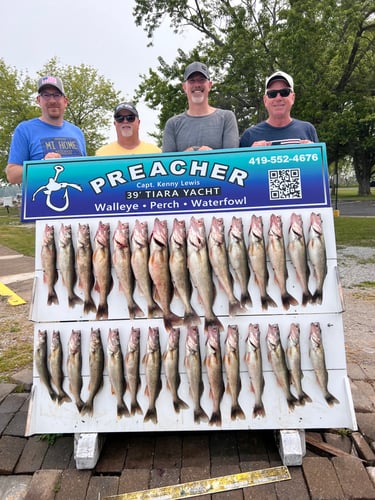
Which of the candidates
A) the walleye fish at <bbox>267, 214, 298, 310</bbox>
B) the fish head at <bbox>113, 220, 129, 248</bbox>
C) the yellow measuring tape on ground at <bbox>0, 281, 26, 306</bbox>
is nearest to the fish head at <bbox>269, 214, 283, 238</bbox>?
the walleye fish at <bbox>267, 214, 298, 310</bbox>

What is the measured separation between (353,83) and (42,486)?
15184 mm

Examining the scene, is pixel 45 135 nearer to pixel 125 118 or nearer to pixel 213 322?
pixel 125 118

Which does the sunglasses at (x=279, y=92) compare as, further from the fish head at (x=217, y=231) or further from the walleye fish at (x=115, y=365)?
the walleye fish at (x=115, y=365)

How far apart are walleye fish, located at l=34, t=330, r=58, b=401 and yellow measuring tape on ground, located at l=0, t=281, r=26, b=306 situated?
170 inches

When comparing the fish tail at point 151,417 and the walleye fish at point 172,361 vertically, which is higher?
the walleye fish at point 172,361

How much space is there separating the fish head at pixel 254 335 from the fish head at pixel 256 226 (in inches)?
24.3

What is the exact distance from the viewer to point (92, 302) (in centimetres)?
259

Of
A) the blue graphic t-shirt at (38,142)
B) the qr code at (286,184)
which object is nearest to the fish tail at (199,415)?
the qr code at (286,184)

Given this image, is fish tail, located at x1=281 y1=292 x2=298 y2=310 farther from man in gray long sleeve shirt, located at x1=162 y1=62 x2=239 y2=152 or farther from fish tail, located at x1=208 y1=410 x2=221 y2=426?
man in gray long sleeve shirt, located at x1=162 y1=62 x2=239 y2=152

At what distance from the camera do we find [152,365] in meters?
2.54

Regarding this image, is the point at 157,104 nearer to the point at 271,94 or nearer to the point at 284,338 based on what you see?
the point at 271,94

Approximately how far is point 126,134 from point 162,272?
1806mm

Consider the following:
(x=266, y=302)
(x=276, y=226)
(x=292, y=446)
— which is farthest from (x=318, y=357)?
(x=276, y=226)

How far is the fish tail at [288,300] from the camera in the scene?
2514mm
